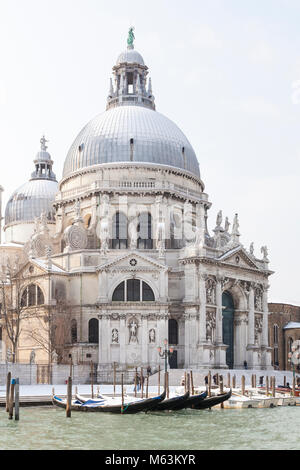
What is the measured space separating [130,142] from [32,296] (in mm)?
Answer: 14468

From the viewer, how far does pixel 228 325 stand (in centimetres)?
5572

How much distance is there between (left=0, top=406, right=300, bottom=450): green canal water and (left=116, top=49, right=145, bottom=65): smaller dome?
37876 mm

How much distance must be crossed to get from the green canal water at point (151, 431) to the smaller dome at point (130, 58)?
3788cm

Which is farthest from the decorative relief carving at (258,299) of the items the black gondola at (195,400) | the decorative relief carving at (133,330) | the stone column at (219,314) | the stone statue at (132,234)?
the black gondola at (195,400)

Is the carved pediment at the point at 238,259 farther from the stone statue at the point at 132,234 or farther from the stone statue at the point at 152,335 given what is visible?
the stone statue at the point at 152,335

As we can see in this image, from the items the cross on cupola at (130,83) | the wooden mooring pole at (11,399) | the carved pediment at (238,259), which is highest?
the cross on cupola at (130,83)

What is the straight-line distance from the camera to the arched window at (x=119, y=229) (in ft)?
185

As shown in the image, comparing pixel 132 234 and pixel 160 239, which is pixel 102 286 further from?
pixel 160 239

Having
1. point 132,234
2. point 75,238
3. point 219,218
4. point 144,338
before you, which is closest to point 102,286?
point 144,338

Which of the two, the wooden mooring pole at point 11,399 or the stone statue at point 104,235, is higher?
the stone statue at point 104,235

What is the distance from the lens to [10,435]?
82.8 ft

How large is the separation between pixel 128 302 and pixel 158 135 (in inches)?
621

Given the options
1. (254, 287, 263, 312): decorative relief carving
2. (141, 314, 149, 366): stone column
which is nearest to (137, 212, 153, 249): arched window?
(141, 314, 149, 366): stone column
